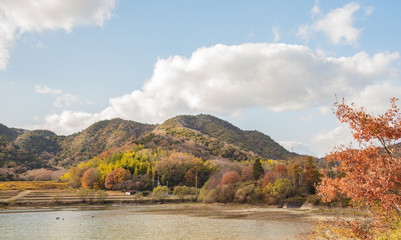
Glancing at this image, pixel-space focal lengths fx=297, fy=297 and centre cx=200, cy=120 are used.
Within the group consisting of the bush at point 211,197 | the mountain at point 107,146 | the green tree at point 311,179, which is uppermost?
the mountain at point 107,146

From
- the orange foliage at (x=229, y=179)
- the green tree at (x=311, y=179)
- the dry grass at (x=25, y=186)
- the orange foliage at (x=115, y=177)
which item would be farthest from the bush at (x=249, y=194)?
the dry grass at (x=25, y=186)

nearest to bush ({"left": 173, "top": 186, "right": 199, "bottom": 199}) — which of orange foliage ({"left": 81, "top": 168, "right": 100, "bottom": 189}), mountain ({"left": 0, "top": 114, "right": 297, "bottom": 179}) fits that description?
orange foliage ({"left": 81, "top": 168, "right": 100, "bottom": 189})

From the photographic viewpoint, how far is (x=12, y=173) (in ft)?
343

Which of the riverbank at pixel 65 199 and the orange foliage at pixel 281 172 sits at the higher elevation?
the orange foliage at pixel 281 172

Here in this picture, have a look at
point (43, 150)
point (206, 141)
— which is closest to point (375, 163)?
point (206, 141)

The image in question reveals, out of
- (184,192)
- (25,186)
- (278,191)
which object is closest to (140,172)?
(184,192)

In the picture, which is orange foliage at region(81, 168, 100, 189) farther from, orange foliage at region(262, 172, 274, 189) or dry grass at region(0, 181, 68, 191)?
orange foliage at region(262, 172, 274, 189)

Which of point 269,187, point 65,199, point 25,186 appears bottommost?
point 65,199

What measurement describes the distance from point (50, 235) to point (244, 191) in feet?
172

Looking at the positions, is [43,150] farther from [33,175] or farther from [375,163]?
[375,163]

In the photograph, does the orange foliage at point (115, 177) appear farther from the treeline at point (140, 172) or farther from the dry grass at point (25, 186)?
the dry grass at point (25, 186)

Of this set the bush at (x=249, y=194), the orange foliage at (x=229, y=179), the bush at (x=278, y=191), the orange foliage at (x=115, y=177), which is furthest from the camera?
the orange foliage at (x=115, y=177)

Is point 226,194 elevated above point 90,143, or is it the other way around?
point 90,143

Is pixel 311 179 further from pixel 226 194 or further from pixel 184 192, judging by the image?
pixel 184 192
